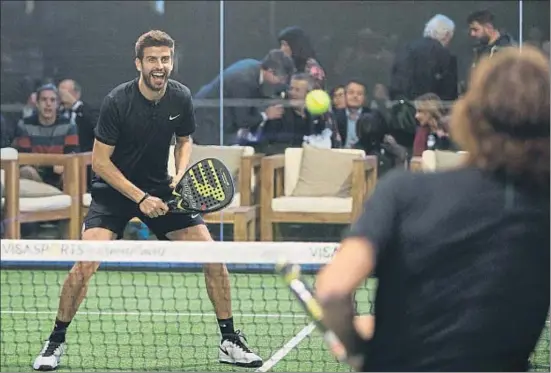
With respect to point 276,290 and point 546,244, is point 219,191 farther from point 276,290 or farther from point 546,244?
point 546,244

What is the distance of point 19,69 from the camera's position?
10.2 m

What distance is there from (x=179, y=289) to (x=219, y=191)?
2738mm

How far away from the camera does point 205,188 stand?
20.9ft

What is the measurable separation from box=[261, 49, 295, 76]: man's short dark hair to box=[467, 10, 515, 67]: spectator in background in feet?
5.00

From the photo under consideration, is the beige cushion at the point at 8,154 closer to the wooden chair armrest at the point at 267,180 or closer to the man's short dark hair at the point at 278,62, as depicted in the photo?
the wooden chair armrest at the point at 267,180

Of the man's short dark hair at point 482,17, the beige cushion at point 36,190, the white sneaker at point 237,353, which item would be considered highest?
the man's short dark hair at point 482,17

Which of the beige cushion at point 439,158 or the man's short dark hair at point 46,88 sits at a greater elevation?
the man's short dark hair at point 46,88

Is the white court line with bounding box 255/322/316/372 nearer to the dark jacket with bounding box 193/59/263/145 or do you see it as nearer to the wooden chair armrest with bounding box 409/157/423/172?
the wooden chair armrest with bounding box 409/157/423/172

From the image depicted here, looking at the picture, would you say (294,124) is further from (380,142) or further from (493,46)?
(493,46)

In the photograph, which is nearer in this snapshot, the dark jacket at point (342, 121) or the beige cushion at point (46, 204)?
A: the beige cushion at point (46, 204)

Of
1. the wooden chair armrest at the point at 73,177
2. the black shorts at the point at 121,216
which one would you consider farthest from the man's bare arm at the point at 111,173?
the wooden chair armrest at the point at 73,177

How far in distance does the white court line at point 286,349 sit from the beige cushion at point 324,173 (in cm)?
269

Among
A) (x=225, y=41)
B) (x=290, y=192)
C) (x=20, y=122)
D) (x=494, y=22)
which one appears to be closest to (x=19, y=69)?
(x=20, y=122)

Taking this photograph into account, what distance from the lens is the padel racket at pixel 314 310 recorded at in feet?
8.51
